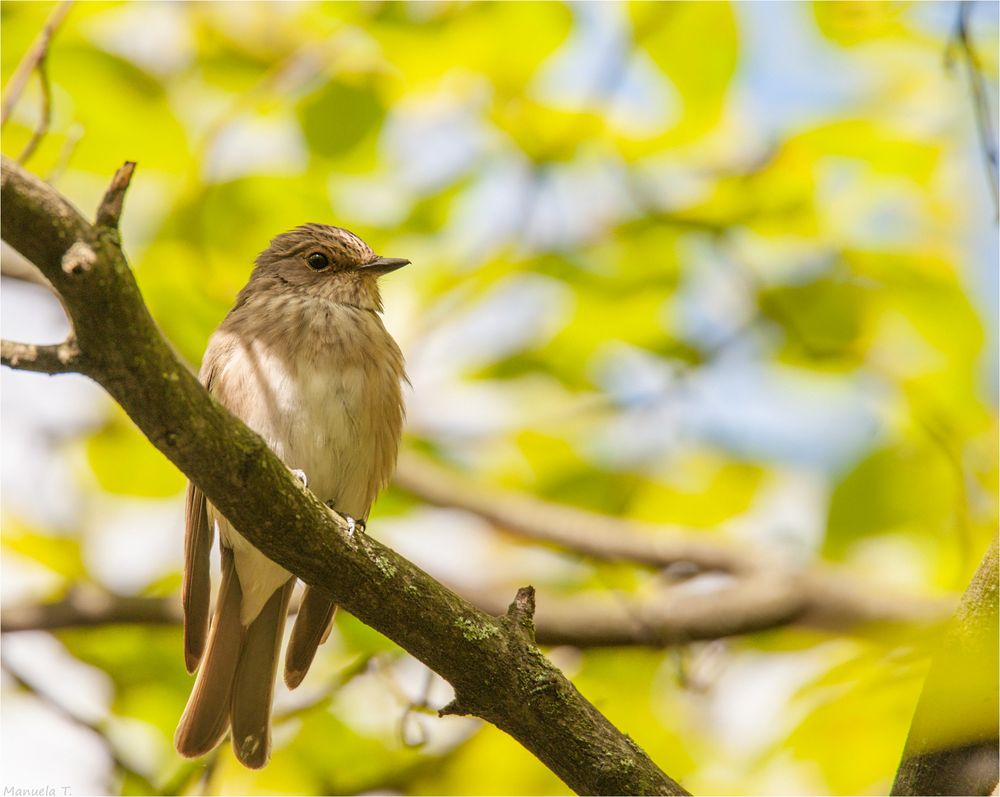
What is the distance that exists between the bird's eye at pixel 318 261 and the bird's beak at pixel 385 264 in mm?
274

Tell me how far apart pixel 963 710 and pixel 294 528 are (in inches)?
64.4

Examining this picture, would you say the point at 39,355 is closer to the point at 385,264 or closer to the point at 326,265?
the point at 385,264

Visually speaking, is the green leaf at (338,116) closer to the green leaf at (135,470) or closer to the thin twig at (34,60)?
the thin twig at (34,60)

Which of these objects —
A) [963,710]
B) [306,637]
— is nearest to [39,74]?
[306,637]

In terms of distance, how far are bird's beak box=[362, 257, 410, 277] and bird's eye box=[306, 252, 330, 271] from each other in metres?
0.27

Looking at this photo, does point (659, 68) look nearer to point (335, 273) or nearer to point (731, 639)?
point (335, 273)

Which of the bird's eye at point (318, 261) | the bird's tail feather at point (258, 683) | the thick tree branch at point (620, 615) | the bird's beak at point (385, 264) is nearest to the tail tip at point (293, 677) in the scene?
→ the bird's tail feather at point (258, 683)

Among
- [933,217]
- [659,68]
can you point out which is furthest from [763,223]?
[933,217]

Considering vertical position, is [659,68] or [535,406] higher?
[659,68]

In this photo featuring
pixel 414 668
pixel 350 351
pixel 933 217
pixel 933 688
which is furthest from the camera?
pixel 933 217

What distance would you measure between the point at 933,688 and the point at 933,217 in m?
4.10

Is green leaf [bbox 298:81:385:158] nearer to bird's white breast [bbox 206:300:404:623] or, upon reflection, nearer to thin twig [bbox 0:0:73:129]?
bird's white breast [bbox 206:300:404:623]

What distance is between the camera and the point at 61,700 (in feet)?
15.8

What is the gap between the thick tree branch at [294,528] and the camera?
8.09ft
